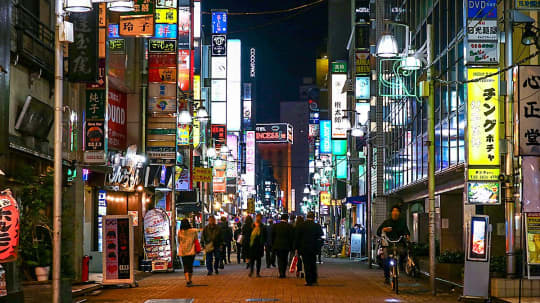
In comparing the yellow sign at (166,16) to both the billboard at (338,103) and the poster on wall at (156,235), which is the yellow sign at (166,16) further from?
the billboard at (338,103)

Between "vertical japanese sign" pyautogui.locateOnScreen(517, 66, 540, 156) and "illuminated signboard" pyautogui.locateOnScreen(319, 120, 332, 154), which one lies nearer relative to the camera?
"vertical japanese sign" pyautogui.locateOnScreen(517, 66, 540, 156)

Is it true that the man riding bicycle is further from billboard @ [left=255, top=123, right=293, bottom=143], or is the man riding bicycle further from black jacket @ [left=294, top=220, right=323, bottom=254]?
billboard @ [left=255, top=123, right=293, bottom=143]

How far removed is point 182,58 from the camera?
1657 inches

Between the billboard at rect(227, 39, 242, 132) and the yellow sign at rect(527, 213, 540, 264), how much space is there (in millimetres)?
57638

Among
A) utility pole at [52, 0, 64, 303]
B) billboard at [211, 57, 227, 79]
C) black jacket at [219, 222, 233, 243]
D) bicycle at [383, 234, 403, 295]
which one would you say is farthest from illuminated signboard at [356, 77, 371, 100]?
utility pole at [52, 0, 64, 303]

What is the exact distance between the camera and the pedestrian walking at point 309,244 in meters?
21.6

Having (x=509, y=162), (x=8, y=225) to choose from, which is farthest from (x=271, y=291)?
(x=8, y=225)

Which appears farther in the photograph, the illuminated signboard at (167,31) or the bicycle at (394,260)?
the illuminated signboard at (167,31)

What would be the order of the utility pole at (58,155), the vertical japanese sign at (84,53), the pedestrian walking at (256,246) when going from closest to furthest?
the utility pole at (58,155) < the vertical japanese sign at (84,53) < the pedestrian walking at (256,246)

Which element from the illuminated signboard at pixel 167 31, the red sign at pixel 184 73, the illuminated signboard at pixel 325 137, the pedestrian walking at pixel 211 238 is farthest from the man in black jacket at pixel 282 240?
the illuminated signboard at pixel 325 137

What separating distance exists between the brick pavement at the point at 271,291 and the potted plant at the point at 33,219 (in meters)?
1.49

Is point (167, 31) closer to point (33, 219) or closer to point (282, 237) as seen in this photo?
point (282, 237)

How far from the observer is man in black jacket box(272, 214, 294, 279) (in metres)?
24.5

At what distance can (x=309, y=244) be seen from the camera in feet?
71.2
